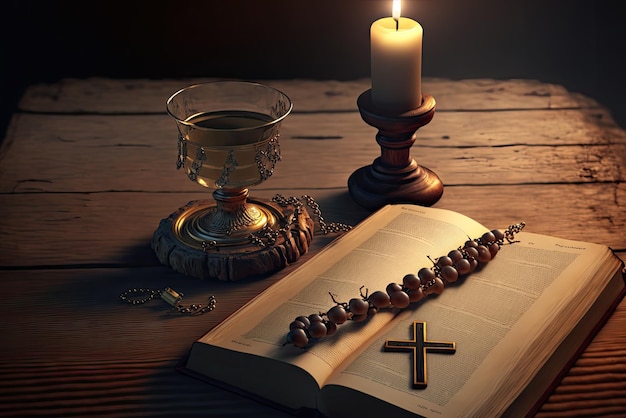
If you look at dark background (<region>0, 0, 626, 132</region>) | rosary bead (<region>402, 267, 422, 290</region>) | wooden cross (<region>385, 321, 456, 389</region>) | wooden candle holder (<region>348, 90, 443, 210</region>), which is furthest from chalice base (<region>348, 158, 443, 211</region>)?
dark background (<region>0, 0, 626, 132</region>)

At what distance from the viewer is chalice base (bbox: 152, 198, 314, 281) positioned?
1366mm

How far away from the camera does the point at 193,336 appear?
4.14ft

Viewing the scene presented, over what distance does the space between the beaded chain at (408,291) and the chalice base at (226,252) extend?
18 cm

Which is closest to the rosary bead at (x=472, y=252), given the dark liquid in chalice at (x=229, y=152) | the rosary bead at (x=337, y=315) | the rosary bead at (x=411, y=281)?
the rosary bead at (x=411, y=281)

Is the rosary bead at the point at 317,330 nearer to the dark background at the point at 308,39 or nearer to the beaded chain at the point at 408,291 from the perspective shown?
the beaded chain at the point at 408,291

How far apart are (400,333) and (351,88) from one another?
1.01m

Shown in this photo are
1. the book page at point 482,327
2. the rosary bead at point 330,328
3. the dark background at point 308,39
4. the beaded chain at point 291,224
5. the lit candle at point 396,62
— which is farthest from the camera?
the dark background at point 308,39

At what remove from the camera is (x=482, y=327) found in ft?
3.89

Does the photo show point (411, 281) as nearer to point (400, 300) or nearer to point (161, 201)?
point (400, 300)

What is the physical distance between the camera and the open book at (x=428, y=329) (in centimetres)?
108

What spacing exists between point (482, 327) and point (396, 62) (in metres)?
0.52

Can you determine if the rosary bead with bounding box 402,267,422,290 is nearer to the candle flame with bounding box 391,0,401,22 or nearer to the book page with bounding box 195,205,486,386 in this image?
the book page with bounding box 195,205,486,386

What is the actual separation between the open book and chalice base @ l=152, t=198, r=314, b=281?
8 centimetres

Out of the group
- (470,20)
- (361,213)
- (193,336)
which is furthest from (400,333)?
(470,20)
